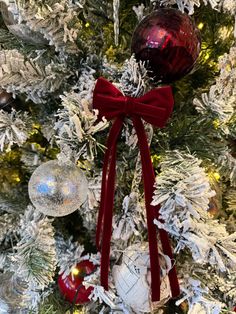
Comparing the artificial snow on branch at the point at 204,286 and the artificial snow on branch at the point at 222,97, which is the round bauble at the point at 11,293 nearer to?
the artificial snow on branch at the point at 204,286

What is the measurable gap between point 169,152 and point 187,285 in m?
0.18

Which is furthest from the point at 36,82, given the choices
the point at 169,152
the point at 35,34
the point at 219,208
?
the point at 219,208

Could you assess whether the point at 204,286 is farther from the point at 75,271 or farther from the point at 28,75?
the point at 28,75

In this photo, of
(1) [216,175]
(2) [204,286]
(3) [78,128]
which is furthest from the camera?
(1) [216,175]

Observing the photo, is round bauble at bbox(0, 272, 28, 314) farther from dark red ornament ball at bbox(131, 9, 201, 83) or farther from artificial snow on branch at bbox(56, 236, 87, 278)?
dark red ornament ball at bbox(131, 9, 201, 83)

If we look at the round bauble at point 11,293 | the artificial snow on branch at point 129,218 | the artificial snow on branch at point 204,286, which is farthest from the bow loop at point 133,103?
the round bauble at point 11,293

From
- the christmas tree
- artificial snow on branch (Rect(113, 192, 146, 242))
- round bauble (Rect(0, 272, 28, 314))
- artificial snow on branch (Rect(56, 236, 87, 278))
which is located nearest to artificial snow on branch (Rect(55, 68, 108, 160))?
the christmas tree

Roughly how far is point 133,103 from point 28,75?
0.15 m

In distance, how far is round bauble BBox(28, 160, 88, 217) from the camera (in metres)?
0.55

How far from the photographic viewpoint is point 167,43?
0.54 m

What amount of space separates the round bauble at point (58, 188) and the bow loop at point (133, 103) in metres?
0.09

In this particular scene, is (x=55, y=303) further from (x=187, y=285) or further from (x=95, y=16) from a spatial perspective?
(x=95, y=16)

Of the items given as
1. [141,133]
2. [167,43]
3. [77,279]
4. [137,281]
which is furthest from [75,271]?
[167,43]

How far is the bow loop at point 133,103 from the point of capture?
516 mm
